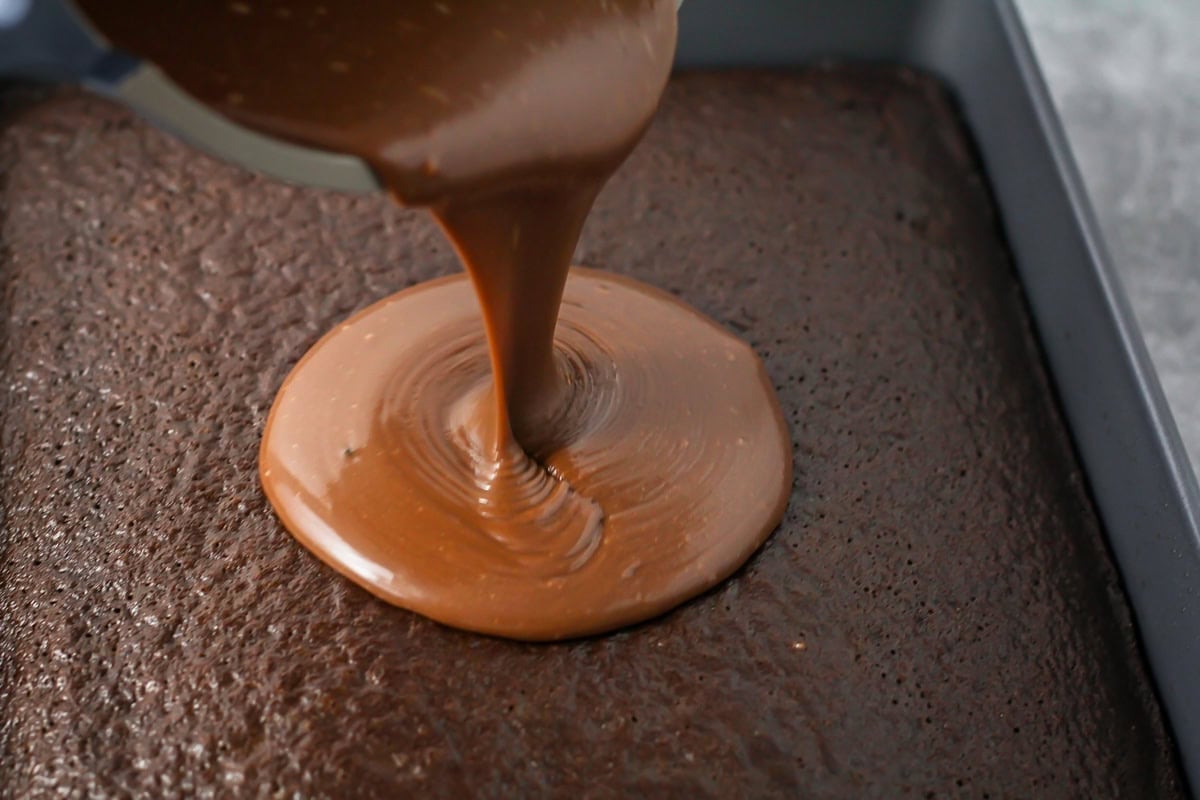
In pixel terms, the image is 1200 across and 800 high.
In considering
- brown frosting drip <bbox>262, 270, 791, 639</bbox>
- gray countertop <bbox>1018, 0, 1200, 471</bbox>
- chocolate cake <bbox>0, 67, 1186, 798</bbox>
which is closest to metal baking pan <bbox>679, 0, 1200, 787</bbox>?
chocolate cake <bbox>0, 67, 1186, 798</bbox>

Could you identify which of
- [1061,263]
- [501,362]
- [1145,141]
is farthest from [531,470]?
[1145,141]

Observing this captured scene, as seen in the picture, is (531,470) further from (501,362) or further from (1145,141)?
(1145,141)

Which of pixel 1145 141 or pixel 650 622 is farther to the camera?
pixel 1145 141

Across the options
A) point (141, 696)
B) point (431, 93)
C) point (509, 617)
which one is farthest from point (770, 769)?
point (431, 93)

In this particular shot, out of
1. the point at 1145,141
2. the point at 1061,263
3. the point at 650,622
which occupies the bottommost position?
the point at 650,622

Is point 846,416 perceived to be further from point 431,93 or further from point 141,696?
point 141,696

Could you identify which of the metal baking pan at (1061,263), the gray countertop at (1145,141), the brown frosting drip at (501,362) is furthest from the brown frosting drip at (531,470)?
the gray countertop at (1145,141)

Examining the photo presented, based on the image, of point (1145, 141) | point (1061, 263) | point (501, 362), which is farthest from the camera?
point (1145, 141)
